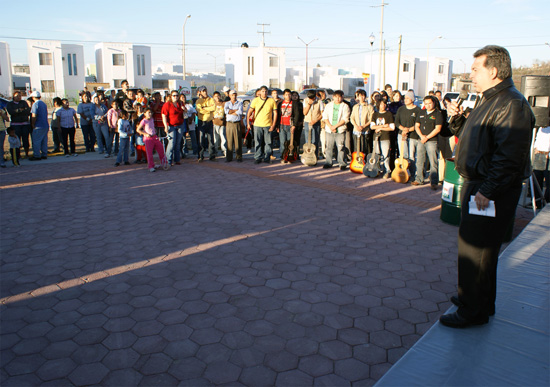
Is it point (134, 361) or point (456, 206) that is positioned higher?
point (456, 206)

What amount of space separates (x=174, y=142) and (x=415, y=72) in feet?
238

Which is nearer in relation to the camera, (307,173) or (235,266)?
(235,266)

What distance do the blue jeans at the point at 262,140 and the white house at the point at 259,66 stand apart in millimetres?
54620

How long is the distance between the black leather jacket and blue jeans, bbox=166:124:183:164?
877cm

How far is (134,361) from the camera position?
3207 millimetres

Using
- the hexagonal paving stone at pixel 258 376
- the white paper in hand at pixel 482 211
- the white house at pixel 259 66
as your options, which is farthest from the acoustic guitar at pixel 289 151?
the white house at pixel 259 66

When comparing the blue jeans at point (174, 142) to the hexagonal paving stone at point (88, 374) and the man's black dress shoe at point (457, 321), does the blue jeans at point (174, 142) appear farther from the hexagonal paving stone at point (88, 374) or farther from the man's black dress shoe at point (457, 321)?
the man's black dress shoe at point (457, 321)

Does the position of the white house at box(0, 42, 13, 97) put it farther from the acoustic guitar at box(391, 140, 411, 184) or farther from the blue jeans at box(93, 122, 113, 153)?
the acoustic guitar at box(391, 140, 411, 184)

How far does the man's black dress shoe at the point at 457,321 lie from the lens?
3473 mm

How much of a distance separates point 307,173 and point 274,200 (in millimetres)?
2744

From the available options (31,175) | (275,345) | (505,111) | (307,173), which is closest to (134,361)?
(275,345)

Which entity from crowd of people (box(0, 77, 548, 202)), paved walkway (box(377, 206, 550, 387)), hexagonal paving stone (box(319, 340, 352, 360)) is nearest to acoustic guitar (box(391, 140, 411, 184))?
crowd of people (box(0, 77, 548, 202))

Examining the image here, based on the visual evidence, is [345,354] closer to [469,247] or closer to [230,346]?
[230,346]

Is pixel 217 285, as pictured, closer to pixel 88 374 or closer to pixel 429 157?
pixel 88 374
